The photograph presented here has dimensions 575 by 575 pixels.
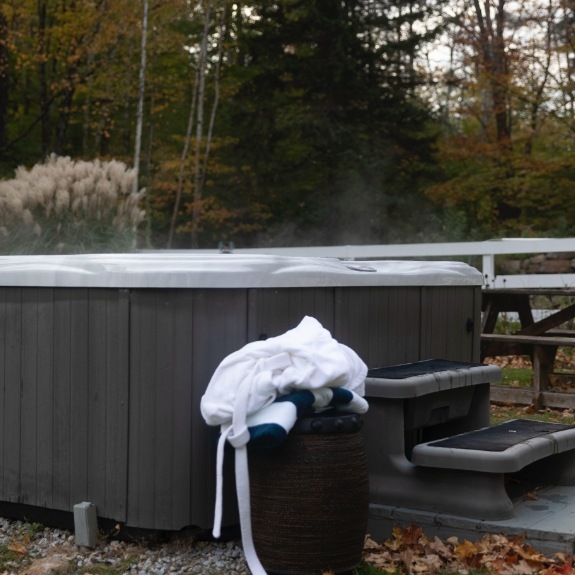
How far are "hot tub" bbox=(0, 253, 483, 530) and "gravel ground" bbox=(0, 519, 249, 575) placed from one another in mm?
123

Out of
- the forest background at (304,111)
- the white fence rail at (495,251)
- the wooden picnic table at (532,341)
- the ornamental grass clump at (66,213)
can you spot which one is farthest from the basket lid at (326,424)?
the forest background at (304,111)

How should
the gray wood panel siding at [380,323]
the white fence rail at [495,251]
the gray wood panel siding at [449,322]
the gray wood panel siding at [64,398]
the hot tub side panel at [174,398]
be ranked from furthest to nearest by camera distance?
the white fence rail at [495,251], the gray wood panel siding at [449,322], the gray wood panel siding at [380,323], the gray wood panel siding at [64,398], the hot tub side panel at [174,398]

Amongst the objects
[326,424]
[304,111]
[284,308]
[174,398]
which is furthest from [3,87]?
[326,424]

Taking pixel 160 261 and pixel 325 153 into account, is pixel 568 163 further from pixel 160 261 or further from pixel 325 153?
pixel 160 261

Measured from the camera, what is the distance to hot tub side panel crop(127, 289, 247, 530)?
12.7ft

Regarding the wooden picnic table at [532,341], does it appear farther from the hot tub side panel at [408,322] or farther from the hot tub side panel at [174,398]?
the hot tub side panel at [174,398]

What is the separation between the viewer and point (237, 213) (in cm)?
2095

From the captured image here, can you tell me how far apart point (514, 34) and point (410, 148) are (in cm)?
317

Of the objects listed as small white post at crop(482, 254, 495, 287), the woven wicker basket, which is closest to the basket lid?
the woven wicker basket

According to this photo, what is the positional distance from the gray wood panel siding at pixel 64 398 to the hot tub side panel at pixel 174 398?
0.08 metres

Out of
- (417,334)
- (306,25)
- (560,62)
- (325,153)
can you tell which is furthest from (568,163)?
(417,334)

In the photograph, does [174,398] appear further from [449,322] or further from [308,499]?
[449,322]

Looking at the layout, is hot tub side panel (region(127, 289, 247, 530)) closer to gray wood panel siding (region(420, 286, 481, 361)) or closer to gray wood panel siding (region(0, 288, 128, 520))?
gray wood panel siding (region(0, 288, 128, 520))

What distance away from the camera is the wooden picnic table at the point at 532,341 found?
7.27m
